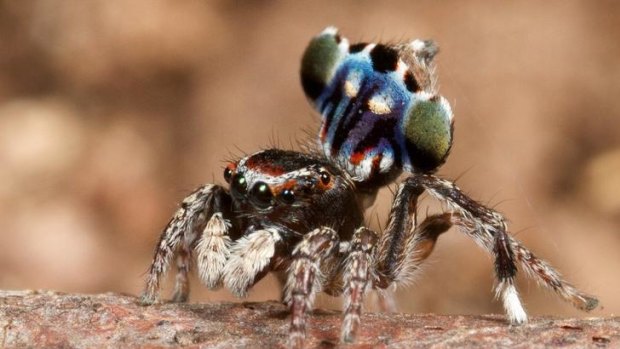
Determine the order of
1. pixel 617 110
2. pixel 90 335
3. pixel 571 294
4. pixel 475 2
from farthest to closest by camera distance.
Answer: pixel 475 2 → pixel 617 110 → pixel 571 294 → pixel 90 335

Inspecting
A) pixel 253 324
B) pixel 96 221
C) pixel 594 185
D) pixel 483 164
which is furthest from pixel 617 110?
pixel 253 324

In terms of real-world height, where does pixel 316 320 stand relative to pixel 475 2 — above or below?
below

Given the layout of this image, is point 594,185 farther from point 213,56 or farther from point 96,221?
point 96,221

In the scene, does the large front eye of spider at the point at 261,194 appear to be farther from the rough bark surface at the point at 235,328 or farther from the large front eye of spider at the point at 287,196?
the rough bark surface at the point at 235,328

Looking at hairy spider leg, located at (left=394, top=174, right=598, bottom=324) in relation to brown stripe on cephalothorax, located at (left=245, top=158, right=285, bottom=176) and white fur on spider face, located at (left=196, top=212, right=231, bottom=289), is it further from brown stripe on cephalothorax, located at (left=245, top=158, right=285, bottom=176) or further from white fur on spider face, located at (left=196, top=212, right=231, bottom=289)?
white fur on spider face, located at (left=196, top=212, right=231, bottom=289)

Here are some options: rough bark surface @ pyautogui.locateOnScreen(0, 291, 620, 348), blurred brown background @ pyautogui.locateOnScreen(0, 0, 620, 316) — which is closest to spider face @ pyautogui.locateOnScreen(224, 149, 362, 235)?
rough bark surface @ pyautogui.locateOnScreen(0, 291, 620, 348)

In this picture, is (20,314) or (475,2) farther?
(475,2)
